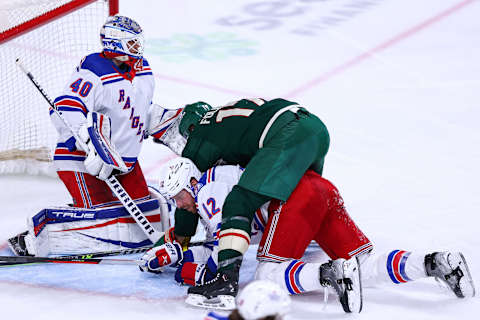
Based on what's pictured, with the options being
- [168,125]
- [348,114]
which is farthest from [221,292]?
[348,114]

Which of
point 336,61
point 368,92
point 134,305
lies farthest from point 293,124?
point 336,61

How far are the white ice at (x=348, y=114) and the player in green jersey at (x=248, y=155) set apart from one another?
0.86 feet

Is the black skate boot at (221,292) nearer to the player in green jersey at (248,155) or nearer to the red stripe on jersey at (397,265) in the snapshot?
the player in green jersey at (248,155)

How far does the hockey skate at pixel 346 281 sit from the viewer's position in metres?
2.77

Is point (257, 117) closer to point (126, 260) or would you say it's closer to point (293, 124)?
point (293, 124)

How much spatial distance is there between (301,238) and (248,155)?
1.35 feet

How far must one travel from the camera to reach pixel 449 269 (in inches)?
111

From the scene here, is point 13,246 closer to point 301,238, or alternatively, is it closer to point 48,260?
point 48,260

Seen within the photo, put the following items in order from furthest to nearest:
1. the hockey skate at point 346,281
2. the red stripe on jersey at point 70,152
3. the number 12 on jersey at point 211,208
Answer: the red stripe on jersey at point 70,152, the number 12 on jersey at point 211,208, the hockey skate at point 346,281

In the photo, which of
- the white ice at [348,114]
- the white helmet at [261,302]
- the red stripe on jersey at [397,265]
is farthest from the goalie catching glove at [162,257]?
the white helmet at [261,302]

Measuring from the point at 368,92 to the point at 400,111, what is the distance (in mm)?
427

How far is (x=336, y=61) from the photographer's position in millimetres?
6430

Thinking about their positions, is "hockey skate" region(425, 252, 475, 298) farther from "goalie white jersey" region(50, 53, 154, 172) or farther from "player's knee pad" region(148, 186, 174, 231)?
"goalie white jersey" region(50, 53, 154, 172)

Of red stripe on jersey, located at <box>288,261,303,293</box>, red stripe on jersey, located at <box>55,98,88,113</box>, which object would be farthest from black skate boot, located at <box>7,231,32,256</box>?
red stripe on jersey, located at <box>288,261,303,293</box>
